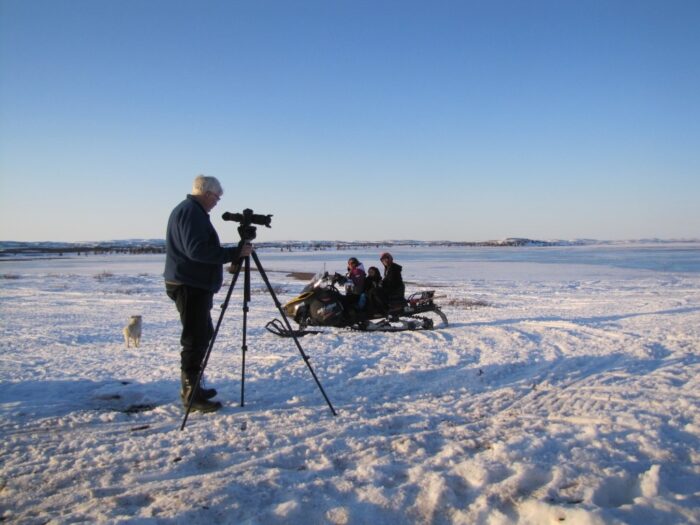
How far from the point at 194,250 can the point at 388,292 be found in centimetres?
548

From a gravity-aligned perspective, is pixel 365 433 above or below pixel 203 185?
below

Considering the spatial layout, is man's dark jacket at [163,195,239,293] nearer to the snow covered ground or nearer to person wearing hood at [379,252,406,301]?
the snow covered ground

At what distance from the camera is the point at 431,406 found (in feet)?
13.9

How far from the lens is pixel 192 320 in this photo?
13.3 feet

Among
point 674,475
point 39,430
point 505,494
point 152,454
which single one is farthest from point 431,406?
point 39,430

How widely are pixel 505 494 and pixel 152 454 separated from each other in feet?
7.63

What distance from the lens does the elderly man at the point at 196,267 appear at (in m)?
3.82

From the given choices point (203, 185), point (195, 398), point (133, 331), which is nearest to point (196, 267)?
point (203, 185)

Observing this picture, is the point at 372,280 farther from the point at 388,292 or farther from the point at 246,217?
the point at 246,217

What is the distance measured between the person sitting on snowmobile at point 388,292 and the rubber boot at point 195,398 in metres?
4.92

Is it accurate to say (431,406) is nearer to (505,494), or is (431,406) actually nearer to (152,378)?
(505,494)

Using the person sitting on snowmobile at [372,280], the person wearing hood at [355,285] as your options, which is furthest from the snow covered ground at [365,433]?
the person sitting on snowmobile at [372,280]

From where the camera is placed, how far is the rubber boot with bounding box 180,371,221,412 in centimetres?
404

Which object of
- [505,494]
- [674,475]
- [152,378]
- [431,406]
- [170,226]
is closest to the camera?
[505,494]
